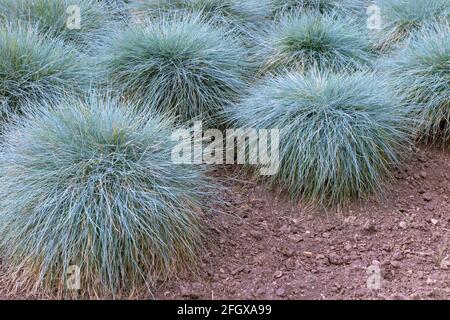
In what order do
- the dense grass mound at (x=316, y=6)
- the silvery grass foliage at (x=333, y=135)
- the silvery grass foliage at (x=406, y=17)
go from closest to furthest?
the silvery grass foliage at (x=333, y=135)
the silvery grass foliage at (x=406, y=17)
the dense grass mound at (x=316, y=6)

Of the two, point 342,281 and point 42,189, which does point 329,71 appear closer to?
point 342,281

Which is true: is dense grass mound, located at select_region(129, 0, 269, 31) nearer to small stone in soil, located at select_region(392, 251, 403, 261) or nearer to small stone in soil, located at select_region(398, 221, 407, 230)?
small stone in soil, located at select_region(398, 221, 407, 230)

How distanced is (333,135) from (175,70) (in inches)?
54.1

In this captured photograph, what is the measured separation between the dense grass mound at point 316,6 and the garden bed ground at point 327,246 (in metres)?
2.21

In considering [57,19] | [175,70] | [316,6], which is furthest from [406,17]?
[57,19]

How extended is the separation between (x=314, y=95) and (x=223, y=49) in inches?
42.2

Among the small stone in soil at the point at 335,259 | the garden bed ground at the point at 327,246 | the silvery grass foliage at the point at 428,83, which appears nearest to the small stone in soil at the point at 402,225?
the garden bed ground at the point at 327,246

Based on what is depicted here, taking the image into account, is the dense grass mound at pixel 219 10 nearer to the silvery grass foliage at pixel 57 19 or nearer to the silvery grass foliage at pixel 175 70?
the silvery grass foliage at pixel 57 19

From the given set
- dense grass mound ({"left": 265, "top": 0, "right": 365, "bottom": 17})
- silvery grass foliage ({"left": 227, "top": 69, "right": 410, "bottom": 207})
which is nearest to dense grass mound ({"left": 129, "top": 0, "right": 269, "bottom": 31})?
dense grass mound ({"left": 265, "top": 0, "right": 365, "bottom": 17})

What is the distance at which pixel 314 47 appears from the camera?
485cm

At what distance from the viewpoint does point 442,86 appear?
13.9 feet

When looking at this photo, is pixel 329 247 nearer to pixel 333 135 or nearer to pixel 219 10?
pixel 333 135

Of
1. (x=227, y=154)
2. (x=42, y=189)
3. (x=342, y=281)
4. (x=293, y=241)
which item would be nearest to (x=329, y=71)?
(x=227, y=154)

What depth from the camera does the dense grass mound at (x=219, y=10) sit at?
17.7ft
